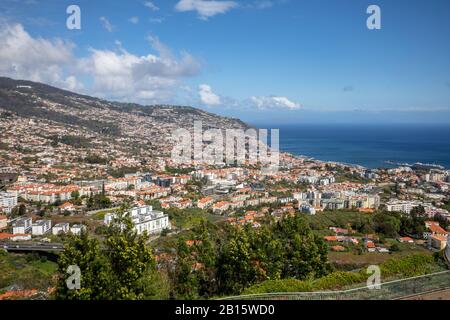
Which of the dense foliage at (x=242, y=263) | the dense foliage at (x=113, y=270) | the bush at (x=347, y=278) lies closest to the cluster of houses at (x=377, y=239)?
the dense foliage at (x=242, y=263)

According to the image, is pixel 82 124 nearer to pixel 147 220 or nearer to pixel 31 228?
pixel 31 228

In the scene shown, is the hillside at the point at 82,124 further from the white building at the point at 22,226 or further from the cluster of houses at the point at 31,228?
the cluster of houses at the point at 31,228

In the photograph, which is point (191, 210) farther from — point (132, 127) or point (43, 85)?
point (43, 85)

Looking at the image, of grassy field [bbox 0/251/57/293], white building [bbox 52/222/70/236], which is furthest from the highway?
white building [bbox 52/222/70/236]

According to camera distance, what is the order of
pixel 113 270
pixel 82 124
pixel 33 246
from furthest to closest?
pixel 82 124
pixel 33 246
pixel 113 270

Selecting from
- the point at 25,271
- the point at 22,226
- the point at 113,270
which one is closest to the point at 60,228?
the point at 22,226

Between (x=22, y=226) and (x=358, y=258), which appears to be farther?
(x=22, y=226)

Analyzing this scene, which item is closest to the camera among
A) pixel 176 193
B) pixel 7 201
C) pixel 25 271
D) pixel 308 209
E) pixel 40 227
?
pixel 25 271
